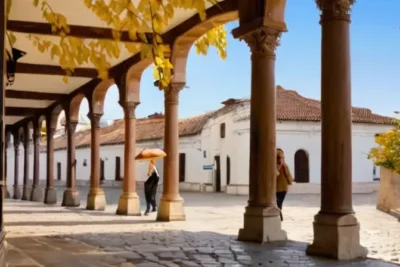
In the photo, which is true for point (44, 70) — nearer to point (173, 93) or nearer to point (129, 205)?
point (129, 205)

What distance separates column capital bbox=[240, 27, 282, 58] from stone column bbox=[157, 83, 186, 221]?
13.3ft

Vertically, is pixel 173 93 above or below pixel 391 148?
above

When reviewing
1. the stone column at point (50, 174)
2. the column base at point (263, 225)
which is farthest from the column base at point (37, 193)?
the column base at point (263, 225)

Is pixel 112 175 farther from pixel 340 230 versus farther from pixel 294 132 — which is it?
pixel 340 230

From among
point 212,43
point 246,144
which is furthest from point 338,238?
point 246,144

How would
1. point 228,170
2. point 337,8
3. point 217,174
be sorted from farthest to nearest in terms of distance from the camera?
point 217,174, point 228,170, point 337,8

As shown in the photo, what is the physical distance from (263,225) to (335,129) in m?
2.03

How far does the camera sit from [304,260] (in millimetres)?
6914

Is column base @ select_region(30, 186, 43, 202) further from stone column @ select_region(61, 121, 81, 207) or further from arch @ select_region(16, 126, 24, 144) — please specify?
stone column @ select_region(61, 121, 81, 207)

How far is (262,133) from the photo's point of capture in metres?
8.84

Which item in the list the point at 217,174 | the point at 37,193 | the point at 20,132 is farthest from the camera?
the point at 217,174

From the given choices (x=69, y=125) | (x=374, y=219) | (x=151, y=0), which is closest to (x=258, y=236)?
(x=151, y=0)

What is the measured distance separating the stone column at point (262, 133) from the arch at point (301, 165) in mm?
24413

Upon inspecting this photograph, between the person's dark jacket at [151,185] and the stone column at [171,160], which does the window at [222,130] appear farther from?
the stone column at [171,160]
